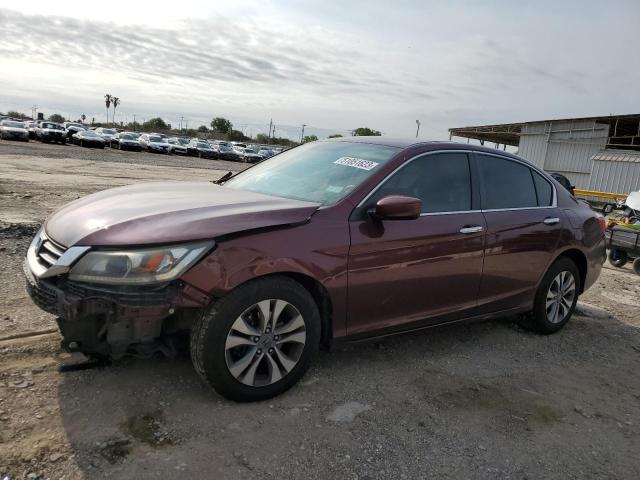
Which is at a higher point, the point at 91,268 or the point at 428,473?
the point at 91,268

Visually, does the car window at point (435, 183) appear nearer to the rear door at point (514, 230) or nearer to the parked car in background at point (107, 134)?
the rear door at point (514, 230)

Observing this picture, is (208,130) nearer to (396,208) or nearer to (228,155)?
(228,155)

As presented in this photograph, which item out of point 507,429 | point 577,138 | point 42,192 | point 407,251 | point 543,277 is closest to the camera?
point 507,429

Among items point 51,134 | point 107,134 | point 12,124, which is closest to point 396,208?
point 51,134

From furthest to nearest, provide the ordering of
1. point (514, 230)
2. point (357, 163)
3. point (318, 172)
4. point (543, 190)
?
point (543, 190) < point (514, 230) < point (318, 172) < point (357, 163)

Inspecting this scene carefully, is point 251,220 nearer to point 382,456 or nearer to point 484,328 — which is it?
point 382,456

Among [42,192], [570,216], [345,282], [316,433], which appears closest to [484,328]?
[570,216]

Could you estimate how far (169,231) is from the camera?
116 inches

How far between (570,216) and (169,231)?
377cm

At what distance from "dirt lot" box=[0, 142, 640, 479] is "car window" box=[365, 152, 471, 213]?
3.79ft

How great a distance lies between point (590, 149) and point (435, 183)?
2461 cm

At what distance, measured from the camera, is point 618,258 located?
8906mm

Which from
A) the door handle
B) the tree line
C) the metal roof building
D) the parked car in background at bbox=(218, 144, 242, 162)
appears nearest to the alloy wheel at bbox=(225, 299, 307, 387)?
the door handle

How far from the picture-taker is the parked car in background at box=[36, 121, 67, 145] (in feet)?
124
